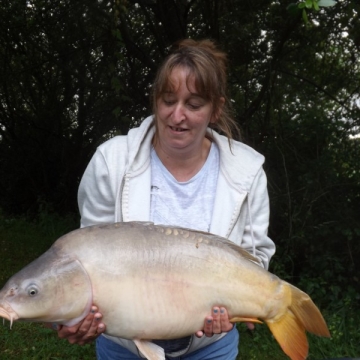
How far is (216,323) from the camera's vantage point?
81.5 inches

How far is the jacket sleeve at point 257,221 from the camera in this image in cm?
237

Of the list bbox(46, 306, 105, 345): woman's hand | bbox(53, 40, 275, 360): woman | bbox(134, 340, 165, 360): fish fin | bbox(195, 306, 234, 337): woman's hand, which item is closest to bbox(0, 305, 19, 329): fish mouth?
bbox(46, 306, 105, 345): woman's hand

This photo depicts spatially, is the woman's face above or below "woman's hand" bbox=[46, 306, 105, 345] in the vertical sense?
above

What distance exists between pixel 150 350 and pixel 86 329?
8.6 inches

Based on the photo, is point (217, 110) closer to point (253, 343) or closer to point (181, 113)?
point (181, 113)

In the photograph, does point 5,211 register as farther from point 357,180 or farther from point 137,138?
point 137,138

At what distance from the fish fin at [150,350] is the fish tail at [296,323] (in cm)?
40

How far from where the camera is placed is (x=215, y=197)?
7.49ft

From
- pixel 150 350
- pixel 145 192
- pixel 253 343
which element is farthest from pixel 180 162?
pixel 253 343

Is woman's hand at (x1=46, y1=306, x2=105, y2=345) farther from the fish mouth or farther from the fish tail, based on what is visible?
the fish tail

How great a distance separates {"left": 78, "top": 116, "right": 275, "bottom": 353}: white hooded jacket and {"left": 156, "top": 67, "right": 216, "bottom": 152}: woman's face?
137 mm

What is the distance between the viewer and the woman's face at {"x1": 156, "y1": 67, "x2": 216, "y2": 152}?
2203mm

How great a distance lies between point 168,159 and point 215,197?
227mm

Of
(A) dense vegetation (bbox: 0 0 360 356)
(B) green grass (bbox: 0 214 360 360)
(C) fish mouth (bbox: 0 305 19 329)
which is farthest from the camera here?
(A) dense vegetation (bbox: 0 0 360 356)
